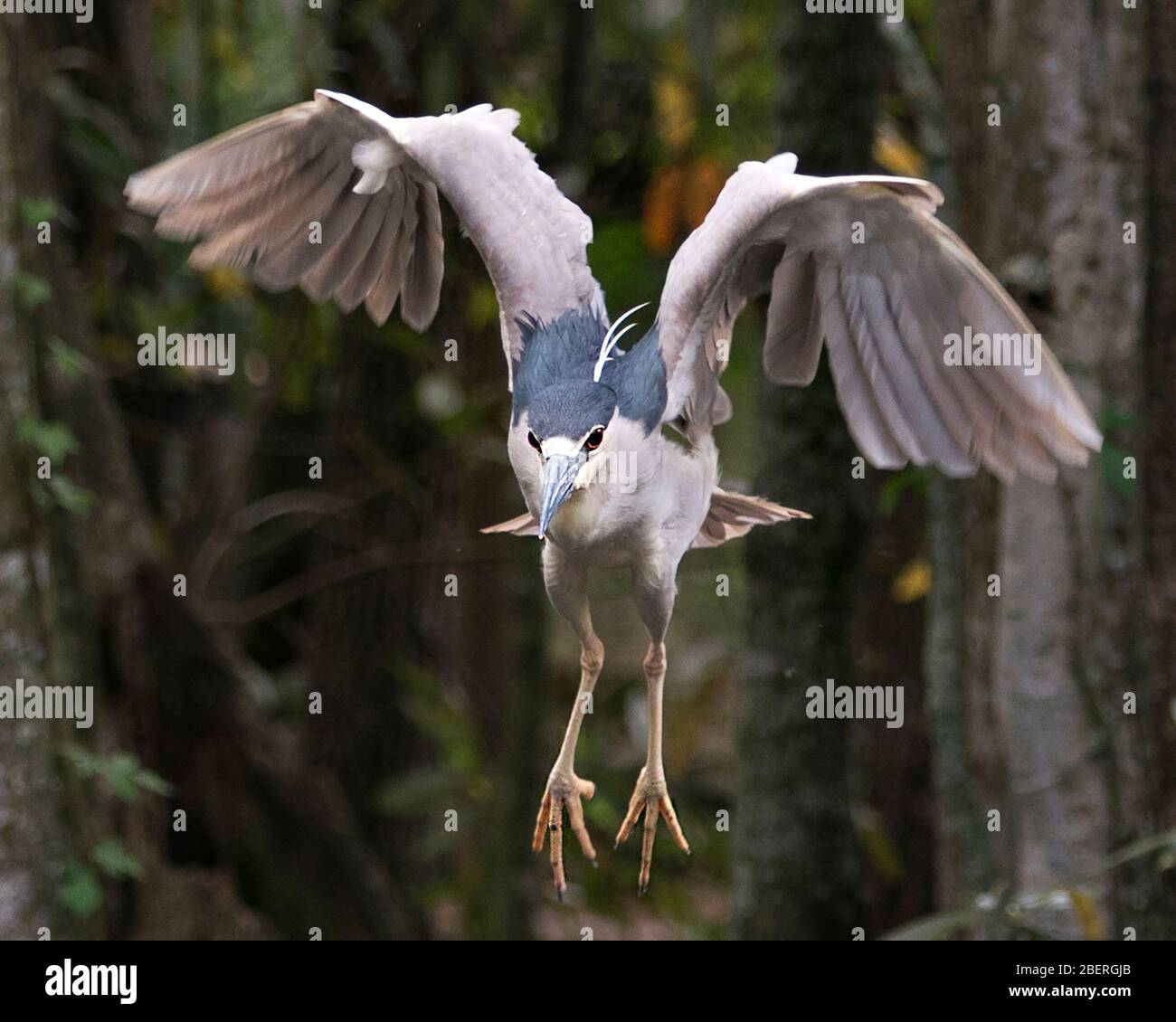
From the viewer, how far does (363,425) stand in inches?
322

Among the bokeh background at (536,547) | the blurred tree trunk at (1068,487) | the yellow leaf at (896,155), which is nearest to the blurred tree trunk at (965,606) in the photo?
the bokeh background at (536,547)

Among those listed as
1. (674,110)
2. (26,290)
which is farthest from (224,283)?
(26,290)

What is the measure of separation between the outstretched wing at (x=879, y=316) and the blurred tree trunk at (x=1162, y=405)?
2382 mm

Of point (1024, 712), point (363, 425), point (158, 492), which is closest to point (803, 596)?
point (1024, 712)

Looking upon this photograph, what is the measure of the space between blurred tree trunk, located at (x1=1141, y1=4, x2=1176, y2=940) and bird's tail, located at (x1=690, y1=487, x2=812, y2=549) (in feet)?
7.31

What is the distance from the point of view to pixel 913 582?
6.98 metres

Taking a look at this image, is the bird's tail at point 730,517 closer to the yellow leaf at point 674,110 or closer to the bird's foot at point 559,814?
the bird's foot at point 559,814

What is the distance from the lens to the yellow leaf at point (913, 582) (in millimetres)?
6914

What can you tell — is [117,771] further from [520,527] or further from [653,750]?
[653,750]

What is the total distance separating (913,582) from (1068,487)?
2.27m

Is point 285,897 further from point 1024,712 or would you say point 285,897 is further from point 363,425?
point 1024,712

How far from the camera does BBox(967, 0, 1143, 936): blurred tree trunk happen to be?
4.72 metres

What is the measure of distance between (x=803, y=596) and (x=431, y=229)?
219cm

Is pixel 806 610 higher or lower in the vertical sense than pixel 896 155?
lower
